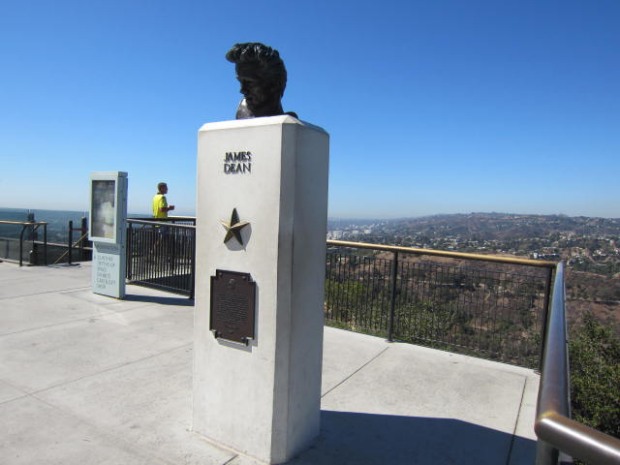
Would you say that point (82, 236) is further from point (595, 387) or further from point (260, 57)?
point (595, 387)

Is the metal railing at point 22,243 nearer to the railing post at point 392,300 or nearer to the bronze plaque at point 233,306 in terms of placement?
the railing post at point 392,300

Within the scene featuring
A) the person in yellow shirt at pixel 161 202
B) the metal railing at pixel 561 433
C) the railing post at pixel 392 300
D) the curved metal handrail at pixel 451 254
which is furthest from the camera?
the person in yellow shirt at pixel 161 202

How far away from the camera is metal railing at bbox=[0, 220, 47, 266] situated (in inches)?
424

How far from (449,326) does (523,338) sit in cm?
90

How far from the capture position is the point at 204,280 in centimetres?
327

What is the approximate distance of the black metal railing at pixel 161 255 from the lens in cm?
787

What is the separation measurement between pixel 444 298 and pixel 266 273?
3.79 metres

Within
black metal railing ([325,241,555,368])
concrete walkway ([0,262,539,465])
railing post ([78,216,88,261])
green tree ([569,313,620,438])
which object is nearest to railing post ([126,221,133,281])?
concrete walkway ([0,262,539,465])

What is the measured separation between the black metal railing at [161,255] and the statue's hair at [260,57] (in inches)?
187

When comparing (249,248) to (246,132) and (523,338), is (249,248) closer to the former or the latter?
(246,132)

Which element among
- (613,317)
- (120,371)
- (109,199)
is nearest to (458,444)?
(120,371)

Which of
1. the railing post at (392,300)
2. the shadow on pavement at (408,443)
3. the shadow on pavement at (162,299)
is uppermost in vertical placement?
the railing post at (392,300)

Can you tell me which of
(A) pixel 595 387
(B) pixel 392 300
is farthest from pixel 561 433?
(A) pixel 595 387

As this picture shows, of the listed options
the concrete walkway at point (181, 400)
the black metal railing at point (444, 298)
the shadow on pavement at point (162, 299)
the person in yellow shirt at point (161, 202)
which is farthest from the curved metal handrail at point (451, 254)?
the person in yellow shirt at point (161, 202)
